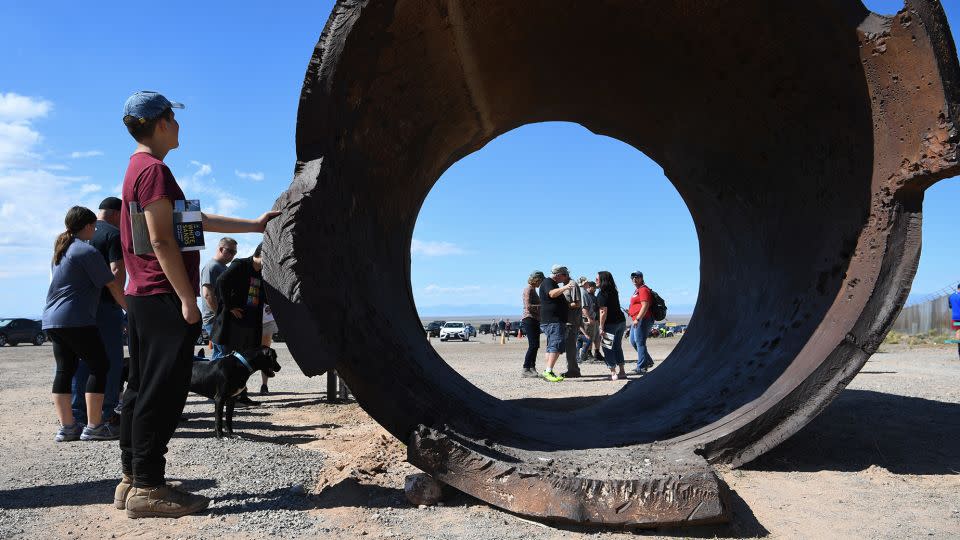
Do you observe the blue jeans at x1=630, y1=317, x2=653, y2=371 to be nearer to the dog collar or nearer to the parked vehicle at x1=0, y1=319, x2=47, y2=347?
the dog collar

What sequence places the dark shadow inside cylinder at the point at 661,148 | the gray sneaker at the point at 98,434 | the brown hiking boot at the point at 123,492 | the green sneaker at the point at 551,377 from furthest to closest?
the green sneaker at the point at 551,377 → the gray sneaker at the point at 98,434 → the dark shadow inside cylinder at the point at 661,148 → the brown hiking boot at the point at 123,492

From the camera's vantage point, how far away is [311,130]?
10.9 feet

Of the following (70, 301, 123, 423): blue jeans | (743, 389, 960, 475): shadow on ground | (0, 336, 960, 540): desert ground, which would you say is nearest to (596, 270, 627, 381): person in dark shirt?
(0, 336, 960, 540): desert ground

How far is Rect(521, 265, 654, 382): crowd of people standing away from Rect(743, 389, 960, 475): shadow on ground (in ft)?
12.1

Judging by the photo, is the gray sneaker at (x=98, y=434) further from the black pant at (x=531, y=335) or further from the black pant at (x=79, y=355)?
the black pant at (x=531, y=335)

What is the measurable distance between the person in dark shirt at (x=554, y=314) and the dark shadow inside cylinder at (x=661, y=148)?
3.15 metres

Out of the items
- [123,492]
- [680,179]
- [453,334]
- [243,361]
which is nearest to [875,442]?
[680,179]

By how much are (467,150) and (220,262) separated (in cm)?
292

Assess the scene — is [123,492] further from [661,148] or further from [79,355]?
[661,148]

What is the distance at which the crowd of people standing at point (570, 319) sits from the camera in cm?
872

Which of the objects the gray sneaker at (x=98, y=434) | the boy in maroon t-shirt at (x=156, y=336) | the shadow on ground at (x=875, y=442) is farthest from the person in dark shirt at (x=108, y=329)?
the shadow on ground at (x=875, y=442)

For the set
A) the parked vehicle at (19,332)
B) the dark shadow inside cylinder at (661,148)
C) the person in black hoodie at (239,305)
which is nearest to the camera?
the dark shadow inside cylinder at (661,148)

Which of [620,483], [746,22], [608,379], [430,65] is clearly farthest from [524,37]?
[608,379]

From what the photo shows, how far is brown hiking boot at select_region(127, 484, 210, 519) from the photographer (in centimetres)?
291
